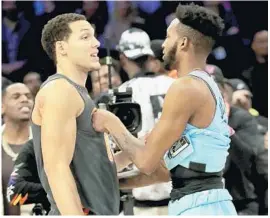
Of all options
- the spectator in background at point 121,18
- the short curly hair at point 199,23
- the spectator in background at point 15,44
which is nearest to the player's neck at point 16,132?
the spectator in background at point 15,44

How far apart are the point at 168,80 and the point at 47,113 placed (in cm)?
170

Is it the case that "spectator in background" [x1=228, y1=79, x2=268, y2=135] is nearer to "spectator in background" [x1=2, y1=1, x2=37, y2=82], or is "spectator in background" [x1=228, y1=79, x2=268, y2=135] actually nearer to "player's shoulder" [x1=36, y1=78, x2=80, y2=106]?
"spectator in background" [x1=2, y1=1, x2=37, y2=82]

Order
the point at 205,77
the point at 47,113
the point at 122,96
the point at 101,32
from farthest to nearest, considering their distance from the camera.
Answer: the point at 101,32
the point at 122,96
the point at 205,77
the point at 47,113

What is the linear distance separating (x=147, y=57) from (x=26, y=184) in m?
1.24

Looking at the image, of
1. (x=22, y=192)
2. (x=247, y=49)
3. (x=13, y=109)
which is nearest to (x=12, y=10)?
(x=13, y=109)

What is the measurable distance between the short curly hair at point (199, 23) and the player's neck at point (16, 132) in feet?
6.66

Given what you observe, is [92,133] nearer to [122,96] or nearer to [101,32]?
[122,96]

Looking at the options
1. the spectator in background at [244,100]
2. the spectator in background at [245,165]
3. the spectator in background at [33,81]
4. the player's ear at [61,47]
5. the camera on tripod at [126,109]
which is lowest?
the spectator in background at [245,165]

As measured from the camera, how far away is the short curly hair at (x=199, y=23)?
342 centimetres

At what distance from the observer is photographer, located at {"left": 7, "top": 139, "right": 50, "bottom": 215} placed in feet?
13.9

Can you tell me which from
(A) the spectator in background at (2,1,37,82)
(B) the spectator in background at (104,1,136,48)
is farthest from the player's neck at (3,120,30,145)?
(B) the spectator in background at (104,1,136,48)

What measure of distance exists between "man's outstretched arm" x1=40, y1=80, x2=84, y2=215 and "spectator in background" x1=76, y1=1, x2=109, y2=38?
297 cm

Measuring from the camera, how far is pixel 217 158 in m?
3.37

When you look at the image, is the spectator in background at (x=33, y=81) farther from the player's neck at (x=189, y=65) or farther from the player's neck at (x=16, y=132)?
the player's neck at (x=189, y=65)
